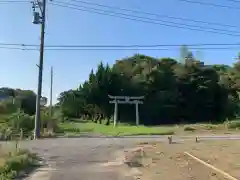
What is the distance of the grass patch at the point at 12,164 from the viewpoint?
36.6 feet

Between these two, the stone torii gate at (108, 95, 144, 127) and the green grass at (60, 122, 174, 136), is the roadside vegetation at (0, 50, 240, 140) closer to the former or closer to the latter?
the stone torii gate at (108, 95, 144, 127)

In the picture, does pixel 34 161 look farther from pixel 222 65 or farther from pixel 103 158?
pixel 222 65

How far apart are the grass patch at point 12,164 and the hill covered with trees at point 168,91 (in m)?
43.2

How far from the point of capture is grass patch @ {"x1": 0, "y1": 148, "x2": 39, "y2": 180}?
1114cm

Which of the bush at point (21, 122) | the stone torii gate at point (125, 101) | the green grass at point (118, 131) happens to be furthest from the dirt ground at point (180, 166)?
the stone torii gate at point (125, 101)

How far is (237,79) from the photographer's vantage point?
60000 millimetres

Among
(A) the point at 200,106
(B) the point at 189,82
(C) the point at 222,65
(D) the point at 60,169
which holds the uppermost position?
(C) the point at 222,65

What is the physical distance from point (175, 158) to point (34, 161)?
5.49 metres

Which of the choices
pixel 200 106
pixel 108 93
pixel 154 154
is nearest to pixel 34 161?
pixel 154 154

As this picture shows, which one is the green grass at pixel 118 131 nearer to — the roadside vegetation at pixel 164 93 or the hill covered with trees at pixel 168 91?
the roadside vegetation at pixel 164 93

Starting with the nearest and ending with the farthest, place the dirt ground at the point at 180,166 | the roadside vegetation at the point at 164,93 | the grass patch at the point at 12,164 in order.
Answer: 1. the dirt ground at the point at 180,166
2. the grass patch at the point at 12,164
3. the roadside vegetation at the point at 164,93

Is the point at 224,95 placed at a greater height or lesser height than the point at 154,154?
greater

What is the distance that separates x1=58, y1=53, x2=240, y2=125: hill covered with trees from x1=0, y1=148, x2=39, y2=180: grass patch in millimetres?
43228

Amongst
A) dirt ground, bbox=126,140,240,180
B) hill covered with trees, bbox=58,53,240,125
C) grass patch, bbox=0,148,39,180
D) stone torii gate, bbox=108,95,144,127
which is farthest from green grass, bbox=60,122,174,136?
grass patch, bbox=0,148,39,180
